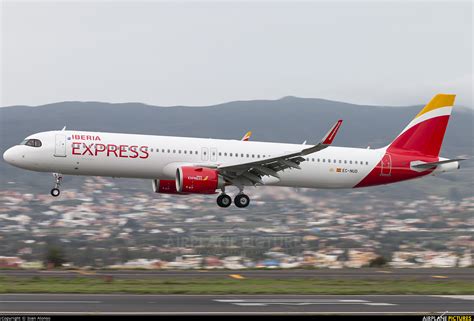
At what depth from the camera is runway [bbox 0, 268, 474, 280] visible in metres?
44.2

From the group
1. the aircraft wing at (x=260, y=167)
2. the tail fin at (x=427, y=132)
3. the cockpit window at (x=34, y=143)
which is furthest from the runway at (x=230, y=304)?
the tail fin at (x=427, y=132)

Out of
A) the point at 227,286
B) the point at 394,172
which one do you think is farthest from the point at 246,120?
the point at 227,286

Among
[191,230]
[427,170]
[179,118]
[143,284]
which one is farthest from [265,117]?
[143,284]

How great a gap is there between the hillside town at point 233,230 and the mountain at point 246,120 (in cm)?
3374

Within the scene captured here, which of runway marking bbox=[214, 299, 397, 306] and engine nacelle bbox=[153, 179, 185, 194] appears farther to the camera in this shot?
engine nacelle bbox=[153, 179, 185, 194]

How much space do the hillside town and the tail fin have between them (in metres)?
10.8

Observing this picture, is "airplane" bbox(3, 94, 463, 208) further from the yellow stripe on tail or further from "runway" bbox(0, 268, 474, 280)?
"runway" bbox(0, 268, 474, 280)

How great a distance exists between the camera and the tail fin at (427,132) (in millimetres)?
48750

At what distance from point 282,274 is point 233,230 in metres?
25.8

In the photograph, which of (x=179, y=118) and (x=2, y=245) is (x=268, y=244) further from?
(x=179, y=118)

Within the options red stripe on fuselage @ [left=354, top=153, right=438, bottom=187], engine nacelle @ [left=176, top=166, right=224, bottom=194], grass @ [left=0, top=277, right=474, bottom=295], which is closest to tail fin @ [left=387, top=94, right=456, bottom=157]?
red stripe on fuselage @ [left=354, top=153, right=438, bottom=187]

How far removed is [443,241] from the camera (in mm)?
68500

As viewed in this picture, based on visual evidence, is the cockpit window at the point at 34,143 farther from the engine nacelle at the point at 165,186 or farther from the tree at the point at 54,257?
the tree at the point at 54,257

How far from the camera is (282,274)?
4681cm
